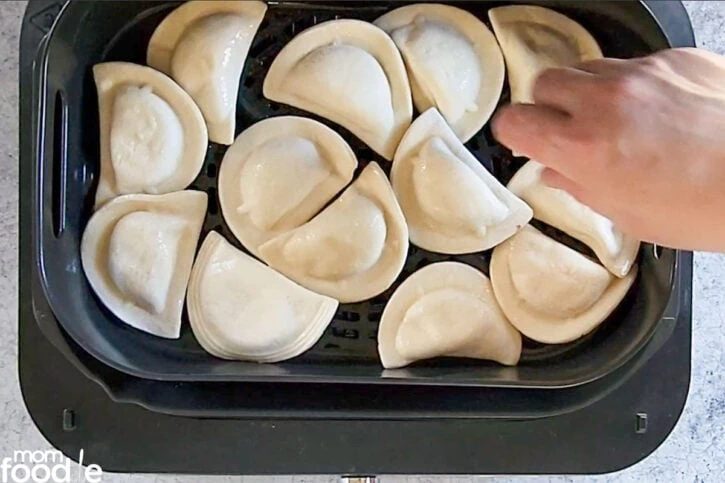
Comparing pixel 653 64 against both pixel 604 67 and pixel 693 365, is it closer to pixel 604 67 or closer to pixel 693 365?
pixel 604 67

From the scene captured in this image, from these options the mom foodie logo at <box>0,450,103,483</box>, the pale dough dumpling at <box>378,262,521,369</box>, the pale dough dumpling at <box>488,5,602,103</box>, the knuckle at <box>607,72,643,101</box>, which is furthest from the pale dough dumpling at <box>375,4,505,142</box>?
the mom foodie logo at <box>0,450,103,483</box>

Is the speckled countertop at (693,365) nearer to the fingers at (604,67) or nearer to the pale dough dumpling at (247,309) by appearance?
the pale dough dumpling at (247,309)

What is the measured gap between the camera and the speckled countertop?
0.71m

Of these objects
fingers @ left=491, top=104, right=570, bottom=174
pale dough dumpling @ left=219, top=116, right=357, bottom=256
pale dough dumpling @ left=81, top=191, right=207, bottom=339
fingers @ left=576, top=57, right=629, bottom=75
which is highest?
fingers @ left=576, top=57, right=629, bottom=75

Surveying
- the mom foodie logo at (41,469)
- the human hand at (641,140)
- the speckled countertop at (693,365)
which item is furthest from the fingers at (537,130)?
the mom foodie logo at (41,469)

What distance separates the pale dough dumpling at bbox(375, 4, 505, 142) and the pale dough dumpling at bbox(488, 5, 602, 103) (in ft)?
0.04

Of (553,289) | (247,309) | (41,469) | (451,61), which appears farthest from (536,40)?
(41,469)

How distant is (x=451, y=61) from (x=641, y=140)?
25 cm

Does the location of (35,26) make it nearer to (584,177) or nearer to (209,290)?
(209,290)

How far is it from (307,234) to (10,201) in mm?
225

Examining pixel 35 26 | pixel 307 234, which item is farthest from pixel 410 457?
pixel 35 26

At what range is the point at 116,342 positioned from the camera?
670 millimetres

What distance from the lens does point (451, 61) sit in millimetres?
719

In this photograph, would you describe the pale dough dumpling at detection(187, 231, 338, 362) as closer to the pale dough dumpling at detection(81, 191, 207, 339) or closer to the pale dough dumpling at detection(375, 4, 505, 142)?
the pale dough dumpling at detection(81, 191, 207, 339)
